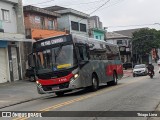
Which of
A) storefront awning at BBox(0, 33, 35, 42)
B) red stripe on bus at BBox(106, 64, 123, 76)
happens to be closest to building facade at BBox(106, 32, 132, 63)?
storefront awning at BBox(0, 33, 35, 42)

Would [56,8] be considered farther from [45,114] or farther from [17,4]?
[45,114]

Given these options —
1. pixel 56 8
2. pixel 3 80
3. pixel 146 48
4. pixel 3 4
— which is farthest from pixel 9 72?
pixel 146 48

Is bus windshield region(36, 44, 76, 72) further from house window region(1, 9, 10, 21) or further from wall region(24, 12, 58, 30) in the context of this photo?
wall region(24, 12, 58, 30)

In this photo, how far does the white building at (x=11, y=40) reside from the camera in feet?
114

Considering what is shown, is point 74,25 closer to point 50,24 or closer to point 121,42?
point 50,24

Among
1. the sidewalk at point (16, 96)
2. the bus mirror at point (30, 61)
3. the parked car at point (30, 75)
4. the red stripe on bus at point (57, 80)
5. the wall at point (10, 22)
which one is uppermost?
the wall at point (10, 22)

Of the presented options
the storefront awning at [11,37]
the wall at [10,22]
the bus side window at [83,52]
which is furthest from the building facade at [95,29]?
the bus side window at [83,52]

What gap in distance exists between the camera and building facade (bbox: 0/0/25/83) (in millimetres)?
34750

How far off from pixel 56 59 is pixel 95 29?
42820 mm

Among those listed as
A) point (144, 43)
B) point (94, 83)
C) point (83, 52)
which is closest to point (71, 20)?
point (94, 83)

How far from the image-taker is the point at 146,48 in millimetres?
89625

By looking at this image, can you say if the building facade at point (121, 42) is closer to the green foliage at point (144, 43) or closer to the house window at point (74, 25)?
the green foliage at point (144, 43)

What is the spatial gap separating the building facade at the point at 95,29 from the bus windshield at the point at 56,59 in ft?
130

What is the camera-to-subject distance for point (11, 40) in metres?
33.6
